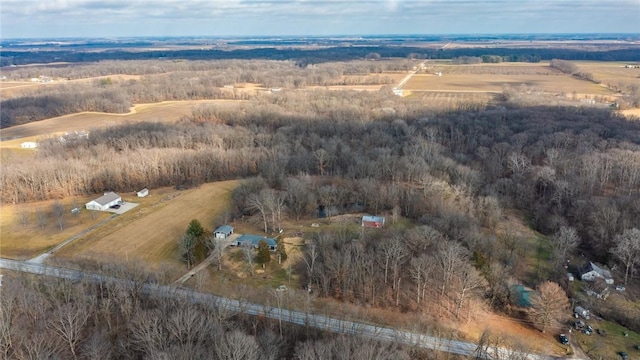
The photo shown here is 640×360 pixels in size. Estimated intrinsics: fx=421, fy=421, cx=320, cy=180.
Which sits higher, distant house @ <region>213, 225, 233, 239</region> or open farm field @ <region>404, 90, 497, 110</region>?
open farm field @ <region>404, 90, 497, 110</region>

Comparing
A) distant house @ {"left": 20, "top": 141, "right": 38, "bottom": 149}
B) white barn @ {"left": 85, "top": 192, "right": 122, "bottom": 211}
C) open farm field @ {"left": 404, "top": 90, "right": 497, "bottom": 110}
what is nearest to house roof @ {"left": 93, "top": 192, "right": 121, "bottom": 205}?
white barn @ {"left": 85, "top": 192, "right": 122, "bottom": 211}

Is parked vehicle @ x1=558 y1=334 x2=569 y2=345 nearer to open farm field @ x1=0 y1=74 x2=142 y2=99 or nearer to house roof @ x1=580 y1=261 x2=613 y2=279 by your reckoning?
house roof @ x1=580 y1=261 x2=613 y2=279

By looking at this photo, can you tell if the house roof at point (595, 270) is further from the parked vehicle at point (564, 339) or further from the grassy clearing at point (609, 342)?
the parked vehicle at point (564, 339)

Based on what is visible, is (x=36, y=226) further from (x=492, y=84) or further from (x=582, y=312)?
(x=492, y=84)

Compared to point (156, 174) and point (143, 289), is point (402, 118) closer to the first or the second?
point (156, 174)

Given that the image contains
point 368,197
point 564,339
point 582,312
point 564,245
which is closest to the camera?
point 564,339

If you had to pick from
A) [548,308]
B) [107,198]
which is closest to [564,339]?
[548,308]
